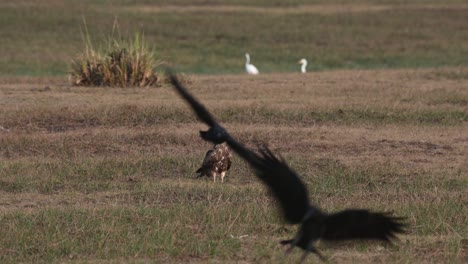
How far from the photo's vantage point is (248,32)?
109ft

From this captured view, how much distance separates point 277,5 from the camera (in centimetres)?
4216

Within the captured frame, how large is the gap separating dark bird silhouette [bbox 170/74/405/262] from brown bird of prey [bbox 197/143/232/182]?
18.4ft

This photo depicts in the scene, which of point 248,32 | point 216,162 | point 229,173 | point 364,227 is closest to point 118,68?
point 229,173

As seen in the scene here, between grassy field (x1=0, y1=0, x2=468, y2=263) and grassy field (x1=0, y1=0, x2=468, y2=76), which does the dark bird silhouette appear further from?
grassy field (x1=0, y1=0, x2=468, y2=76)

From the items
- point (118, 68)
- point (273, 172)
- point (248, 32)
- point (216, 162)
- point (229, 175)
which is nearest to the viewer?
point (273, 172)

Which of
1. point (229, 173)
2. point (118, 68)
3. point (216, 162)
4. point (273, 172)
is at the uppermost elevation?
point (273, 172)

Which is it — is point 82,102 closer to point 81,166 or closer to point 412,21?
point 81,166

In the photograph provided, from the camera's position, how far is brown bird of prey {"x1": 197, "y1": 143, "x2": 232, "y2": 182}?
944 cm

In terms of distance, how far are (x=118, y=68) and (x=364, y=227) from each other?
42.4 feet

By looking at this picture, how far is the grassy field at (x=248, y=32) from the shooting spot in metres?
27.1

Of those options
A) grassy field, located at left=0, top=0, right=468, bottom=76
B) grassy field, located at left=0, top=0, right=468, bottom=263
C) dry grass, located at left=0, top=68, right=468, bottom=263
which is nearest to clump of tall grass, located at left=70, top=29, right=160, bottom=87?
grassy field, located at left=0, top=0, right=468, bottom=263

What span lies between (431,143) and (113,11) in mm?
26296

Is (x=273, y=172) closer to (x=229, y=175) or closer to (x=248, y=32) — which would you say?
(x=229, y=175)

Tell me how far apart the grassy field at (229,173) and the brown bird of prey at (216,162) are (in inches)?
6.3
